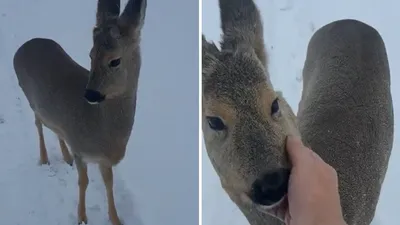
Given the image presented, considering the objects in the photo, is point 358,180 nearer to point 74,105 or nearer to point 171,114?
point 171,114

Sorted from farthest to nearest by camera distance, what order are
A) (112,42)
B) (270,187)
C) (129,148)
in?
(129,148)
(112,42)
(270,187)

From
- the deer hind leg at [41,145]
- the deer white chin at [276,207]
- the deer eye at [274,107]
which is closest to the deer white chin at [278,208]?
the deer white chin at [276,207]

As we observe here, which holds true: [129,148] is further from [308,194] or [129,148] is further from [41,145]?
[308,194]

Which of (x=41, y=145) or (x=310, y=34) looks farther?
(x=310, y=34)

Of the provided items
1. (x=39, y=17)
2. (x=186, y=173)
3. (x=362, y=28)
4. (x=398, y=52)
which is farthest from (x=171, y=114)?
(x=398, y=52)

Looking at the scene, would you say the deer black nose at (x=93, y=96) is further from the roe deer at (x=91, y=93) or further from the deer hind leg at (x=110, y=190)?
the deer hind leg at (x=110, y=190)

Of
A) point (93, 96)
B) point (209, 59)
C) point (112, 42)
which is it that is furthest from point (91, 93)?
point (209, 59)
